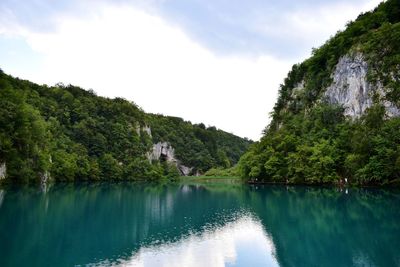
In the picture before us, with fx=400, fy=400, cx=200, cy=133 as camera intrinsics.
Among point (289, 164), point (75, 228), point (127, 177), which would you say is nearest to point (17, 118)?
point (75, 228)

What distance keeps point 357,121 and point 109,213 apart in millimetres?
44246

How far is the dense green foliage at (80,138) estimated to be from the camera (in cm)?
5575

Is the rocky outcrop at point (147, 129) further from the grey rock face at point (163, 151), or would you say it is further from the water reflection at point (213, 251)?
the water reflection at point (213, 251)

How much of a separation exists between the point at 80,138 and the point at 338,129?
A: 6419cm

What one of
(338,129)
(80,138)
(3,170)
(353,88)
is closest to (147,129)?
(80,138)

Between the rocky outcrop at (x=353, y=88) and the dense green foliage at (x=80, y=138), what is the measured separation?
162 ft

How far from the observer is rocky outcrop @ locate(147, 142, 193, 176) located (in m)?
134

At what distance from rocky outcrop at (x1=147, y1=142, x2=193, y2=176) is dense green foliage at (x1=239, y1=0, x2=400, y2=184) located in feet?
193

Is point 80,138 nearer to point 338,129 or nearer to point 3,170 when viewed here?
point 3,170

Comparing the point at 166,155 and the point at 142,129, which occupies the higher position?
the point at 142,129

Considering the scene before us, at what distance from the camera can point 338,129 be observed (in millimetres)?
64688

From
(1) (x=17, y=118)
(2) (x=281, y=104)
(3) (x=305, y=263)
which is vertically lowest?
(3) (x=305, y=263)

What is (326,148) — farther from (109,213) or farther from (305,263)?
(305,263)

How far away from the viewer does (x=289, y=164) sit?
2589 inches
